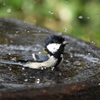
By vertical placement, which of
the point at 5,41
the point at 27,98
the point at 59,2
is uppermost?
the point at 59,2

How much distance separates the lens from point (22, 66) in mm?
3586

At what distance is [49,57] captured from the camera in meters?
3.58

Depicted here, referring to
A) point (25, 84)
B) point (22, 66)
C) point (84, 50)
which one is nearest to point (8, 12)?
point (84, 50)

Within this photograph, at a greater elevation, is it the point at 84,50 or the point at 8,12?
the point at 8,12

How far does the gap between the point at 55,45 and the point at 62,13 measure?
3237mm

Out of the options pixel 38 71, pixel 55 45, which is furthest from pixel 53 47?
pixel 38 71

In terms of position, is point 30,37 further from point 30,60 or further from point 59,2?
point 59,2

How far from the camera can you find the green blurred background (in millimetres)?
6539

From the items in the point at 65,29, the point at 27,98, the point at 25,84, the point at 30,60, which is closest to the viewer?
the point at 27,98

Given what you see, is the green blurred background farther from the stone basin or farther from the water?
the water

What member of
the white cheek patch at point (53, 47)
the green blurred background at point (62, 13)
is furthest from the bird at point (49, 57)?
the green blurred background at point (62, 13)

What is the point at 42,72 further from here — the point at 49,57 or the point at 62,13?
the point at 62,13

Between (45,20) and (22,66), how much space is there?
340 centimetres

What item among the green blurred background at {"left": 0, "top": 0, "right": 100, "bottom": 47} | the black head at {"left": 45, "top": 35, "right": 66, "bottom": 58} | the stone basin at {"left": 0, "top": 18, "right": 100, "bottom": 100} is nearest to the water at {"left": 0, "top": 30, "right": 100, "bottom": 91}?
the stone basin at {"left": 0, "top": 18, "right": 100, "bottom": 100}
